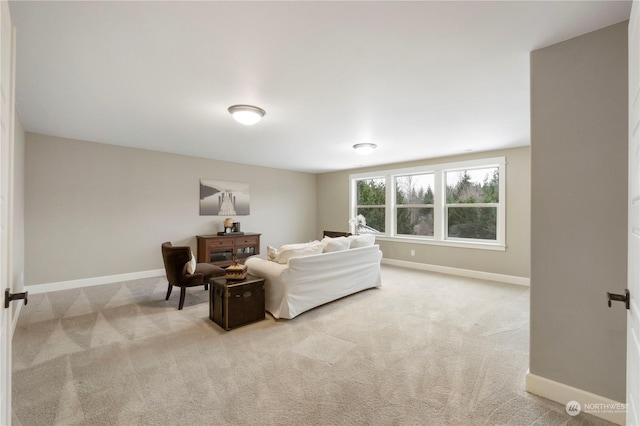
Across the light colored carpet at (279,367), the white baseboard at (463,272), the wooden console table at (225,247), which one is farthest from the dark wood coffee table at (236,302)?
the white baseboard at (463,272)

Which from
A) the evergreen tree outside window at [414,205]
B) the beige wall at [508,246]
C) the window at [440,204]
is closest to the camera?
the beige wall at [508,246]

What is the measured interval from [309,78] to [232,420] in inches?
100

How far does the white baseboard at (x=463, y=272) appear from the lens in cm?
486

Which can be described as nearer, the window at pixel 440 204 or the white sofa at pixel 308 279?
the white sofa at pixel 308 279

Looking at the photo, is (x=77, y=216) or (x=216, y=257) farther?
(x=216, y=257)

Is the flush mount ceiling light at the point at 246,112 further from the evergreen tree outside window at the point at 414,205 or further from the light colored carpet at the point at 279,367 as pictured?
the evergreen tree outside window at the point at 414,205

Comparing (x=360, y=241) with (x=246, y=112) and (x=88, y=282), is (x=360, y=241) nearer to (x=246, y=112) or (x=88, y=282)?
(x=246, y=112)

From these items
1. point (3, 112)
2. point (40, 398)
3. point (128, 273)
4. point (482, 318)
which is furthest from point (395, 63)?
point (128, 273)

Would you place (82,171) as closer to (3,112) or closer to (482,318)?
(3,112)

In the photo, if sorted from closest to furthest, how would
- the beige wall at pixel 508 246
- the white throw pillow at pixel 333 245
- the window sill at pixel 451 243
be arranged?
the white throw pillow at pixel 333 245, the beige wall at pixel 508 246, the window sill at pixel 451 243

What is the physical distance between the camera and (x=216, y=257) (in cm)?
564

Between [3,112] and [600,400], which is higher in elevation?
[3,112]

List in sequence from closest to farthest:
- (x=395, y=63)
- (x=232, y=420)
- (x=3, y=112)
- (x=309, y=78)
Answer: (x=3, y=112) < (x=232, y=420) < (x=395, y=63) < (x=309, y=78)

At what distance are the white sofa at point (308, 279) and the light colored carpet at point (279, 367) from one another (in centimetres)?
20
